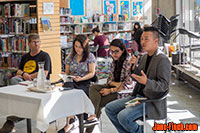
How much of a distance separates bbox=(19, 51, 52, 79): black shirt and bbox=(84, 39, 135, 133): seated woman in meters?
1.16

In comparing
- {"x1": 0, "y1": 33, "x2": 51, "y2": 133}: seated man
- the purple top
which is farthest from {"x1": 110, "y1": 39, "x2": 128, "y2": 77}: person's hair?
the purple top

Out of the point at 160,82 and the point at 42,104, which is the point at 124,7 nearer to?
the point at 160,82

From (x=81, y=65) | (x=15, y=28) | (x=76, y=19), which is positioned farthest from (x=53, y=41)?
(x=76, y=19)

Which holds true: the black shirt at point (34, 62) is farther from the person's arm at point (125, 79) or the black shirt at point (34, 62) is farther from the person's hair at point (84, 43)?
the person's arm at point (125, 79)

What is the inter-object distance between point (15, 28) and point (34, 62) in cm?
247

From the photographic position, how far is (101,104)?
181 inches

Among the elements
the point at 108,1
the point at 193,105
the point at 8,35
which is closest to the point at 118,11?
the point at 108,1

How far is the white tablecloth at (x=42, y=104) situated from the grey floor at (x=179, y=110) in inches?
31.5

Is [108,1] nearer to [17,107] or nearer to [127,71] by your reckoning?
[127,71]

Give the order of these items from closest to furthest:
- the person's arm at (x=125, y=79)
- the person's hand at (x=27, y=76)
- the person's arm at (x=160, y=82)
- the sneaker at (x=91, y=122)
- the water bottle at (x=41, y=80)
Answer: the person's arm at (x=160, y=82)
the water bottle at (x=41, y=80)
the person's arm at (x=125, y=79)
the sneaker at (x=91, y=122)
the person's hand at (x=27, y=76)

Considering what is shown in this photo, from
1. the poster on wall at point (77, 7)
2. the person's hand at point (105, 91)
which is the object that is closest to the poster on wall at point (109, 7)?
the poster on wall at point (77, 7)

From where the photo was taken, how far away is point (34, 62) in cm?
557

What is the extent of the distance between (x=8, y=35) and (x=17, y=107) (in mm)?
4484

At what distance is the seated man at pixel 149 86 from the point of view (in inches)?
144
